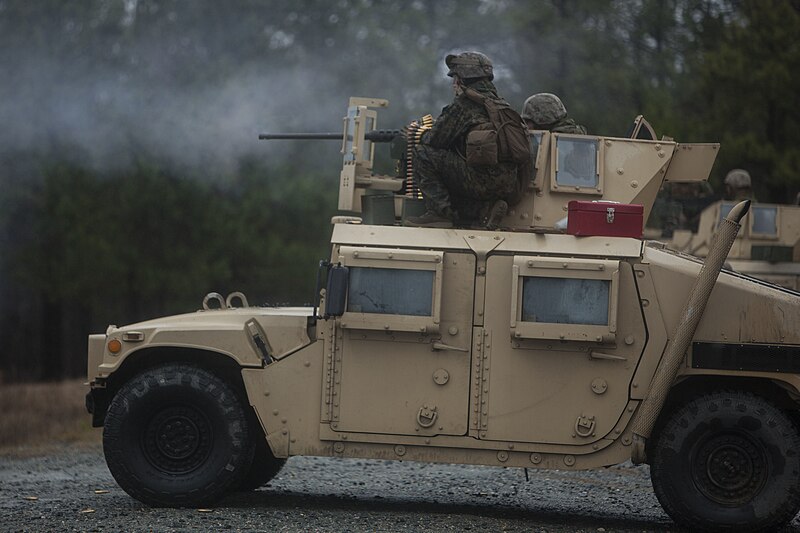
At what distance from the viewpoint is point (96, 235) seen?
23.2m

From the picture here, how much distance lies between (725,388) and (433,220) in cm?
215

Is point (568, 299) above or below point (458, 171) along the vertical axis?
below

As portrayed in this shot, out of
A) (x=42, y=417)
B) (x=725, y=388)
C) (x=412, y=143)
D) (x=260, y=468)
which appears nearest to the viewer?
(x=725, y=388)

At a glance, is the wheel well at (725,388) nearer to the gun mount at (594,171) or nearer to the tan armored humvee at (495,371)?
the tan armored humvee at (495,371)

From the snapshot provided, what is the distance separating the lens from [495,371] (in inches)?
327

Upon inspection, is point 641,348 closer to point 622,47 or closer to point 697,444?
point 697,444

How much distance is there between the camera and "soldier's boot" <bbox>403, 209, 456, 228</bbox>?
8.98 m

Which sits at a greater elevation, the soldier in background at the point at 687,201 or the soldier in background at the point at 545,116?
the soldier in background at the point at 545,116

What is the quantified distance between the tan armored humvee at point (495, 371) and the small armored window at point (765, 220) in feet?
25.5

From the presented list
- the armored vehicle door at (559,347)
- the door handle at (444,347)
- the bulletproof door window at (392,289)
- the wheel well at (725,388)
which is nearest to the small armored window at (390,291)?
the bulletproof door window at (392,289)

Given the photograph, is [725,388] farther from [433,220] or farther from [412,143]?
[412,143]

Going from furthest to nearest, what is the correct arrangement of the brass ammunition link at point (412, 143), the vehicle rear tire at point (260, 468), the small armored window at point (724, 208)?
the small armored window at point (724, 208) < the vehicle rear tire at point (260, 468) < the brass ammunition link at point (412, 143)

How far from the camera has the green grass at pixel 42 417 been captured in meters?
14.9

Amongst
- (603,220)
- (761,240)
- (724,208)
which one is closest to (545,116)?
(603,220)
